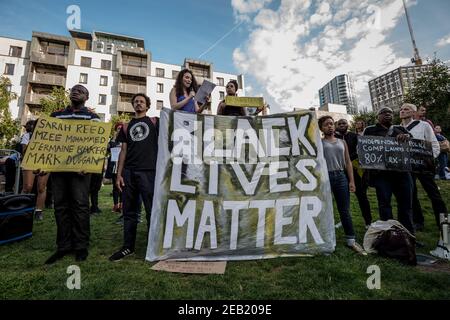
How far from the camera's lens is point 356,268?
2.78m

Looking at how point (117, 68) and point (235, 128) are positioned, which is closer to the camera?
point (235, 128)

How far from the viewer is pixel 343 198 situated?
3658mm

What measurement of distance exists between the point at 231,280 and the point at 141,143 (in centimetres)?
223

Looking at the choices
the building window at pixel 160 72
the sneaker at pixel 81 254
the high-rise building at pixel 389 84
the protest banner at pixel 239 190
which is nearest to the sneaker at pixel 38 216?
the sneaker at pixel 81 254

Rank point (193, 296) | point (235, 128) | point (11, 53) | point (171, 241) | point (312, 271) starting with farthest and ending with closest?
point (11, 53) < point (235, 128) < point (171, 241) < point (312, 271) < point (193, 296)

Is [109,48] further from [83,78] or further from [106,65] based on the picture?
[83,78]

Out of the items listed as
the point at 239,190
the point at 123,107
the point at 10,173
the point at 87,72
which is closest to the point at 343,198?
the point at 239,190

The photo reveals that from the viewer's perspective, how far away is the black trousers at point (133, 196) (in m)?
3.37

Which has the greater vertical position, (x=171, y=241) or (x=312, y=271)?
(x=171, y=241)

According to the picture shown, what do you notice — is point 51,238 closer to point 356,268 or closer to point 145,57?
point 356,268

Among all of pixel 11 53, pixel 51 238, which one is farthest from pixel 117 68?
pixel 51 238

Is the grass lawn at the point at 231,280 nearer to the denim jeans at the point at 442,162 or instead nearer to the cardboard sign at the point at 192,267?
the cardboard sign at the point at 192,267

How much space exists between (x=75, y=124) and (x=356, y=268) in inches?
167

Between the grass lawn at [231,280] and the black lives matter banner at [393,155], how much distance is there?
1336 millimetres
